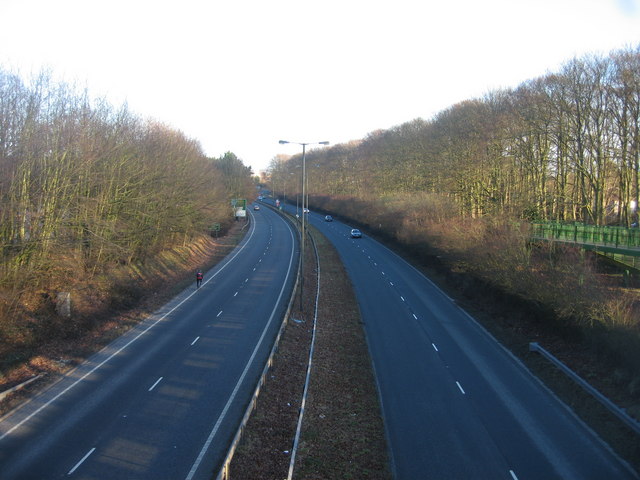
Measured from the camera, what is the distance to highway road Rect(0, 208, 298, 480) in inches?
384

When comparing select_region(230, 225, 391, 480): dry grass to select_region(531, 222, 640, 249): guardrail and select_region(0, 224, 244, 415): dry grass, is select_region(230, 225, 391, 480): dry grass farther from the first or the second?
select_region(531, 222, 640, 249): guardrail

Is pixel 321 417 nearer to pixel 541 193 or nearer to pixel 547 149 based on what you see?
pixel 541 193

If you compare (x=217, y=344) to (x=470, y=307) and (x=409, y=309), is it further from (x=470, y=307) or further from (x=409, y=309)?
(x=470, y=307)

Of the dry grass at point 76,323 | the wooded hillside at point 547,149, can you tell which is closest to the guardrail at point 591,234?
the wooded hillside at point 547,149

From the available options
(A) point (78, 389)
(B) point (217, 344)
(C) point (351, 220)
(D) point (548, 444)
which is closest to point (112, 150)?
(B) point (217, 344)

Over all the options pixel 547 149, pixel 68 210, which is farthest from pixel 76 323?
pixel 547 149

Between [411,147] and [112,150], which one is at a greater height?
[411,147]

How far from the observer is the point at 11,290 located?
18328mm

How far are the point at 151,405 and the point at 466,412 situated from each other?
8825mm

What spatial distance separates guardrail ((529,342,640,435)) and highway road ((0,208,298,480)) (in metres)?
10.0

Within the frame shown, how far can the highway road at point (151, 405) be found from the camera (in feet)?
32.0

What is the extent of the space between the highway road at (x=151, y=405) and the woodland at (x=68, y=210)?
301 centimetres

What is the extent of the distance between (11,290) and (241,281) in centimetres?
1618

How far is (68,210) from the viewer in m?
21.1
